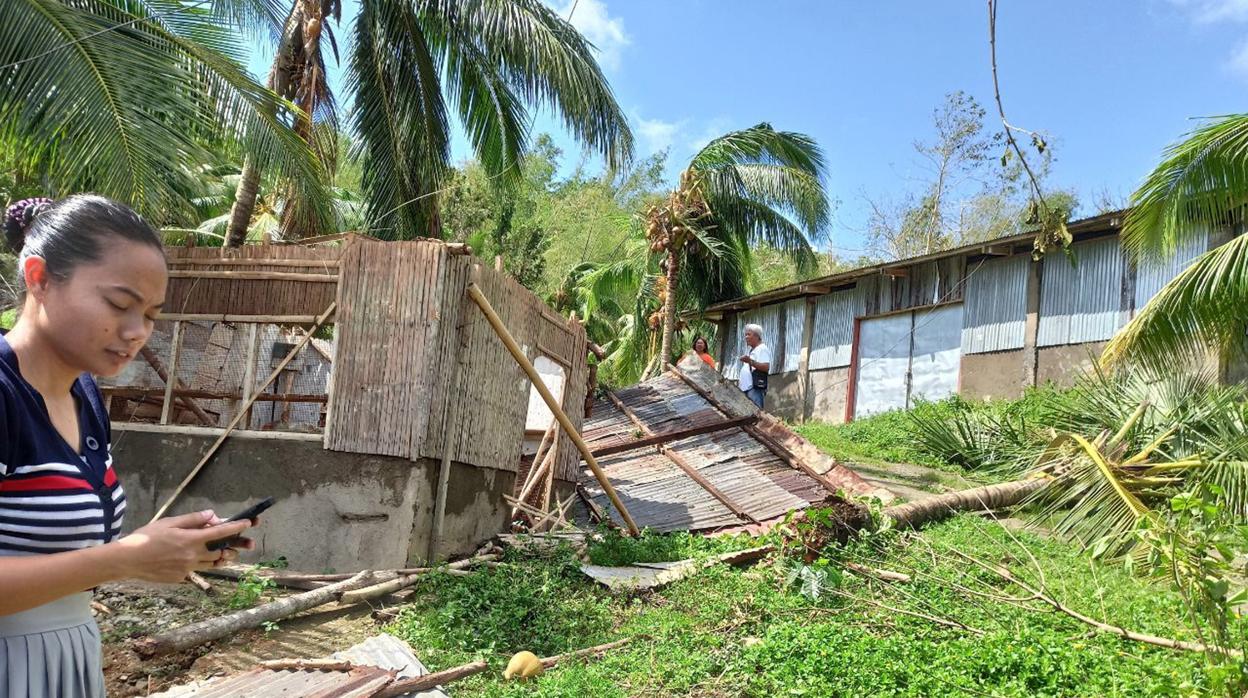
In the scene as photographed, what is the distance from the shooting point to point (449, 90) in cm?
1166

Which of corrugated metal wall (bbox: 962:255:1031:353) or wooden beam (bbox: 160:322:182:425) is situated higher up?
corrugated metal wall (bbox: 962:255:1031:353)

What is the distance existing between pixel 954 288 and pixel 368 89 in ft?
34.3

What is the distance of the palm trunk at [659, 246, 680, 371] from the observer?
18188mm

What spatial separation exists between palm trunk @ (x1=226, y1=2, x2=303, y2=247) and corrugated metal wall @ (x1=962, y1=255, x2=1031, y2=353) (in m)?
11.4

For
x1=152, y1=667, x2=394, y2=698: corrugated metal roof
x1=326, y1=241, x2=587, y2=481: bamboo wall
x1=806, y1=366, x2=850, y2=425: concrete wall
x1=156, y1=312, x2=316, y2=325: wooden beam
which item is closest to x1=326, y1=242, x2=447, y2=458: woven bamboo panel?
x1=326, y1=241, x2=587, y2=481: bamboo wall

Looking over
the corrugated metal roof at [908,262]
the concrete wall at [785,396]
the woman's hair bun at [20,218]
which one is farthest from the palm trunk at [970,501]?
the concrete wall at [785,396]

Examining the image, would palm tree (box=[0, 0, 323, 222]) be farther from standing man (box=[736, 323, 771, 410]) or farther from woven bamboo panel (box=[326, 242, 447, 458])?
standing man (box=[736, 323, 771, 410])

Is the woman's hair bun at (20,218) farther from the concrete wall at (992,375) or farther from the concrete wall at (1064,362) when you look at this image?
the concrete wall at (992,375)

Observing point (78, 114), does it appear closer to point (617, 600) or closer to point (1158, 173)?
point (617, 600)

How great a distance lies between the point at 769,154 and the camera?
18.2m

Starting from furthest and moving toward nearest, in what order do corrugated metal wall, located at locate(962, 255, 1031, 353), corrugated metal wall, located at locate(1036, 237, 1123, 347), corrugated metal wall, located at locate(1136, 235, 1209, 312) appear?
corrugated metal wall, located at locate(962, 255, 1031, 353)
corrugated metal wall, located at locate(1036, 237, 1123, 347)
corrugated metal wall, located at locate(1136, 235, 1209, 312)

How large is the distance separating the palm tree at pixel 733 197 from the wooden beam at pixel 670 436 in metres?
5.63

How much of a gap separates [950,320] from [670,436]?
6.93 meters

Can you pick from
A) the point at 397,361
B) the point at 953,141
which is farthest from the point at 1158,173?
the point at 953,141
